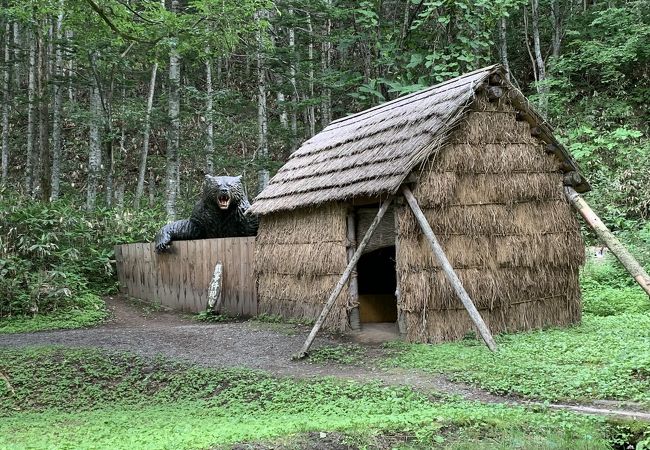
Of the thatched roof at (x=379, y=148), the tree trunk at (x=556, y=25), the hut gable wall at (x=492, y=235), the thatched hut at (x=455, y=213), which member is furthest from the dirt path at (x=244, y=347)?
the tree trunk at (x=556, y=25)

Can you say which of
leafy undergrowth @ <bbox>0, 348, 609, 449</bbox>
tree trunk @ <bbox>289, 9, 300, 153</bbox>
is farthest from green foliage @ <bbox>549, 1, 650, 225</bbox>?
leafy undergrowth @ <bbox>0, 348, 609, 449</bbox>

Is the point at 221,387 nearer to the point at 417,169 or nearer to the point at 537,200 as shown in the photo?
the point at 417,169

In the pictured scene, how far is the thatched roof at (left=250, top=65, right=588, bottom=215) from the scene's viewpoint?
847cm

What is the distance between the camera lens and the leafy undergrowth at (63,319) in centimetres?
1076

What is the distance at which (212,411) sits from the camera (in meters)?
5.70

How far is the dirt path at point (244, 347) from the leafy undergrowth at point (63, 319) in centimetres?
34

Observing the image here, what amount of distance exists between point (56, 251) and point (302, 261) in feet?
20.8

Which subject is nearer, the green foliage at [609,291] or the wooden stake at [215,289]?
the green foliage at [609,291]

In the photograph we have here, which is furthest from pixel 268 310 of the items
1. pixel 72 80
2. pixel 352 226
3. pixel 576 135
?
pixel 576 135

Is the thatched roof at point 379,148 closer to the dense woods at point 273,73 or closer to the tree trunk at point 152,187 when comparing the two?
the dense woods at point 273,73

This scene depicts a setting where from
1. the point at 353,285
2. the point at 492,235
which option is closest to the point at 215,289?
the point at 353,285

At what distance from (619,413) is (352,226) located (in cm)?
541

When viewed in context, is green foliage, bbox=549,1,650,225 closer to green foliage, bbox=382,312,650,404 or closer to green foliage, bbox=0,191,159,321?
green foliage, bbox=382,312,650,404

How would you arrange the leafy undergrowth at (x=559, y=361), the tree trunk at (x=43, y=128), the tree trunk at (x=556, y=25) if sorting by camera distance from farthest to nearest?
the tree trunk at (x=556, y=25), the tree trunk at (x=43, y=128), the leafy undergrowth at (x=559, y=361)
